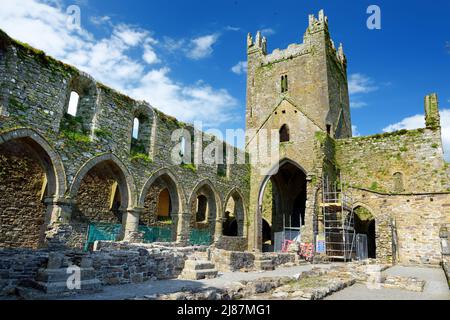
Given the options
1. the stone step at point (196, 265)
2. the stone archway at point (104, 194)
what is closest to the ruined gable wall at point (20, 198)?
the stone archway at point (104, 194)

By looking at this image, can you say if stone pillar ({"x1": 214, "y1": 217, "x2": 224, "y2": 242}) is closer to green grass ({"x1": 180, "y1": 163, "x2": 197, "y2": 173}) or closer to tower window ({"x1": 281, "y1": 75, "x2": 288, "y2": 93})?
green grass ({"x1": 180, "y1": 163, "x2": 197, "y2": 173})

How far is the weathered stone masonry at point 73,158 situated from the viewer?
986 centimetres

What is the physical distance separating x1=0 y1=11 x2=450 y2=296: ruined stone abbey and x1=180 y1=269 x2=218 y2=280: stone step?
0.94 feet

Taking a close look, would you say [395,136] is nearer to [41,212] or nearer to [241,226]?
[241,226]

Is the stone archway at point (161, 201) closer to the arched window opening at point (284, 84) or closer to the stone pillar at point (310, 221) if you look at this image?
the stone pillar at point (310, 221)

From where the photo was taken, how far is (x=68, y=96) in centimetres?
1196

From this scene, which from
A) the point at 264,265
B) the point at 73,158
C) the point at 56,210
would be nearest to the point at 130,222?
the point at 56,210

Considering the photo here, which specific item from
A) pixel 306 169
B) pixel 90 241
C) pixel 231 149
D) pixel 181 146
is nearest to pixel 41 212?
pixel 90 241

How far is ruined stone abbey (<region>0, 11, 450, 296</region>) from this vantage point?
10078 millimetres

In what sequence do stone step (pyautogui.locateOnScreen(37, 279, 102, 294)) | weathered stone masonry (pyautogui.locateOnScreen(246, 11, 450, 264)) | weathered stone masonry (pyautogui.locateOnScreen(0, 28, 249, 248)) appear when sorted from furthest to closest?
weathered stone masonry (pyautogui.locateOnScreen(246, 11, 450, 264)) → weathered stone masonry (pyautogui.locateOnScreen(0, 28, 249, 248)) → stone step (pyautogui.locateOnScreen(37, 279, 102, 294))

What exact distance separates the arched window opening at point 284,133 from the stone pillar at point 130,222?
12.1 meters

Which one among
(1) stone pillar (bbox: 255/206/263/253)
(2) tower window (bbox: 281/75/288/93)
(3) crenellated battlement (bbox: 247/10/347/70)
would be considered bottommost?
(1) stone pillar (bbox: 255/206/263/253)

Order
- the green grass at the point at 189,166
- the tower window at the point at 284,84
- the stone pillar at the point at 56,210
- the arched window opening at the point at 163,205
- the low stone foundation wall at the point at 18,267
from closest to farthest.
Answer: the low stone foundation wall at the point at 18,267 < the stone pillar at the point at 56,210 < the green grass at the point at 189,166 < the arched window opening at the point at 163,205 < the tower window at the point at 284,84

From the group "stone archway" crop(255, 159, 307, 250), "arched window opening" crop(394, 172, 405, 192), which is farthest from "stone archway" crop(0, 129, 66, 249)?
"arched window opening" crop(394, 172, 405, 192)
